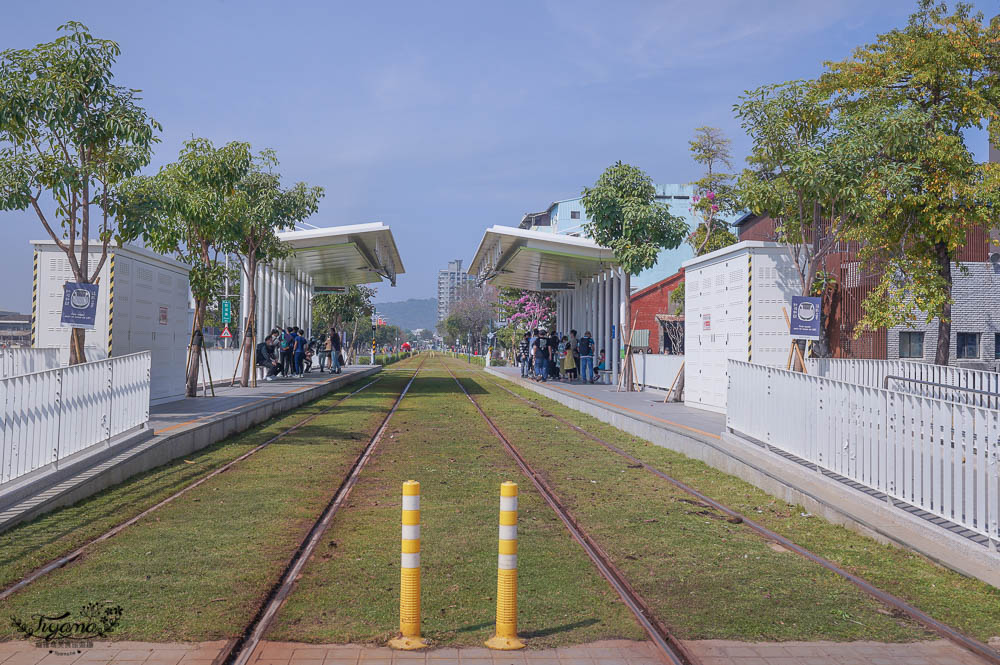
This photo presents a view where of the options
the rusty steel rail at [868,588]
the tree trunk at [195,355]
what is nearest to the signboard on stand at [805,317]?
the rusty steel rail at [868,588]

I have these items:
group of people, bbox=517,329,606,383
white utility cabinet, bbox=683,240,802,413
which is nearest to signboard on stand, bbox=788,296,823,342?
white utility cabinet, bbox=683,240,802,413

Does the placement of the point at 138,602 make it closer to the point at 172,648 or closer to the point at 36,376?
the point at 172,648

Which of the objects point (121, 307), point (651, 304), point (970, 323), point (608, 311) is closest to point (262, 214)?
point (121, 307)

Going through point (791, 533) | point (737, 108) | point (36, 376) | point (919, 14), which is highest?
point (919, 14)

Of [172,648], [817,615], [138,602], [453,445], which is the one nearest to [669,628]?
[817,615]

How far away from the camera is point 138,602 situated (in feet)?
18.2

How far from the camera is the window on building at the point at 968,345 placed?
1286 inches

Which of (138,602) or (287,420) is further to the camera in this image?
(287,420)

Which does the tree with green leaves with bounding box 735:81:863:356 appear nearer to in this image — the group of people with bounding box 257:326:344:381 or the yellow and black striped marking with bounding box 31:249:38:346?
the yellow and black striped marking with bounding box 31:249:38:346

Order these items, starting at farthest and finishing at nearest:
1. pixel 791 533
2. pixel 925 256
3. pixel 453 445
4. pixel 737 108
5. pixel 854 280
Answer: pixel 854 280, pixel 925 256, pixel 737 108, pixel 453 445, pixel 791 533

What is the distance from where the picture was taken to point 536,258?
3419 cm

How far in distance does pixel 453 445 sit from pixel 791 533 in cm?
696

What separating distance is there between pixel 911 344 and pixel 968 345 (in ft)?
7.38

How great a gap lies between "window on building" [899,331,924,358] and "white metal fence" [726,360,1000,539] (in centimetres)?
2390
